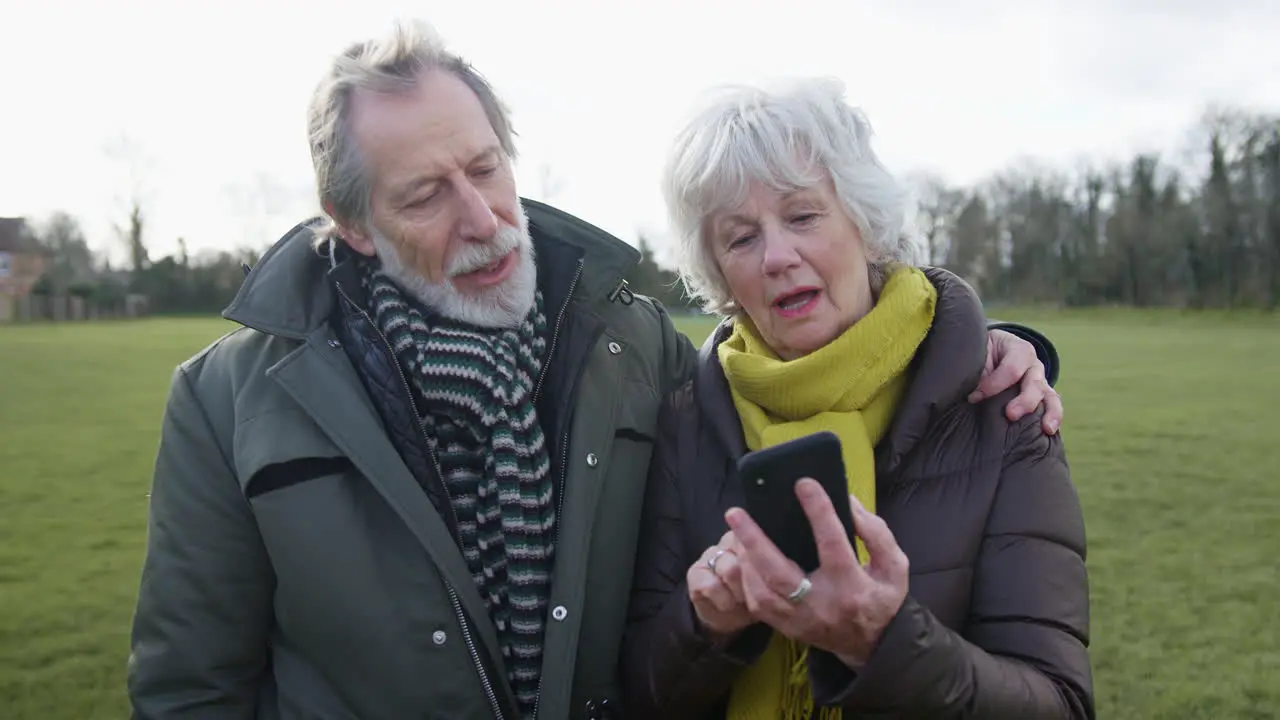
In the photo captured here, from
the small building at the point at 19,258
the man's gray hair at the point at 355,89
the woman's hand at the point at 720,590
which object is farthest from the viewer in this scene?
the small building at the point at 19,258

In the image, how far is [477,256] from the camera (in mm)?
2822

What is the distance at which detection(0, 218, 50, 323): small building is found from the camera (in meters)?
73.4

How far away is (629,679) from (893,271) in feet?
4.16

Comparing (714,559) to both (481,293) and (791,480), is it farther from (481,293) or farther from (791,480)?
(481,293)

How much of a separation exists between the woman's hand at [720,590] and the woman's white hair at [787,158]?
0.92 metres

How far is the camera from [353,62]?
9.17ft

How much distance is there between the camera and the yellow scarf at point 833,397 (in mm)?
2389

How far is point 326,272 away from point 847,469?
5.03 feet

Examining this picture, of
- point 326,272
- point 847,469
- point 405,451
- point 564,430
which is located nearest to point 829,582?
point 847,469

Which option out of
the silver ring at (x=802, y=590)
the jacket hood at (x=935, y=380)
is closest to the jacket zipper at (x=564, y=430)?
the jacket hood at (x=935, y=380)

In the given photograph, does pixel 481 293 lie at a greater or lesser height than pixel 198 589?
greater

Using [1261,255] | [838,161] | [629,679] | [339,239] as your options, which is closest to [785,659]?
[629,679]

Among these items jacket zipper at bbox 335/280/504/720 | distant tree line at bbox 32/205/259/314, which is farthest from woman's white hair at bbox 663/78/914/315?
distant tree line at bbox 32/205/259/314

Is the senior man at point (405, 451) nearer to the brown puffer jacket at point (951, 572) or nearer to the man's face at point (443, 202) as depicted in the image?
the man's face at point (443, 202)
